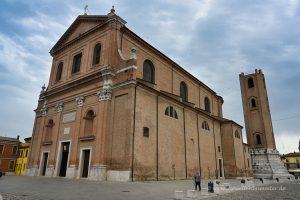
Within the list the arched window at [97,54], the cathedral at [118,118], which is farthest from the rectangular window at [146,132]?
the arched window at [97,54]

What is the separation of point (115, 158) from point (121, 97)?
412cm

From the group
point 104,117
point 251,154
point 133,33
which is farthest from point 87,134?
point 251,154

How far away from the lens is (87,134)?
17562 millimetres

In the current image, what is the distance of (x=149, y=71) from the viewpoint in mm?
21297

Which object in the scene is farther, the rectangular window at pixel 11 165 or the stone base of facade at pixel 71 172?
the rectangular window at pixel 11 165

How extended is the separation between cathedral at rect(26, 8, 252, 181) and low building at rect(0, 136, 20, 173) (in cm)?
2305

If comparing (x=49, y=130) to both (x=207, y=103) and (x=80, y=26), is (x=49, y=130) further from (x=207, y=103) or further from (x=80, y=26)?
(x=207, y=103)

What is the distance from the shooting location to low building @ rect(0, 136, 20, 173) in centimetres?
4038

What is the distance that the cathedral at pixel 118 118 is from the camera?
603 inches

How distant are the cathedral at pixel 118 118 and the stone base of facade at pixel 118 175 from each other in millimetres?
57

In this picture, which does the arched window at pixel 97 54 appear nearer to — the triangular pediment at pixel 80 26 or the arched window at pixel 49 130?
the triangular pediment at pixel 80 26

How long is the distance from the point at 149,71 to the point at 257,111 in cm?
2103

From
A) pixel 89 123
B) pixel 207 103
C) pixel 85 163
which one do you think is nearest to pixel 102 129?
pixel 89 123

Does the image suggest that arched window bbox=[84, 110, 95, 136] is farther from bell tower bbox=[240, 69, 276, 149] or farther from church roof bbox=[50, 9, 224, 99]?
bell tower bbox=[240, 69, 276, 149]
